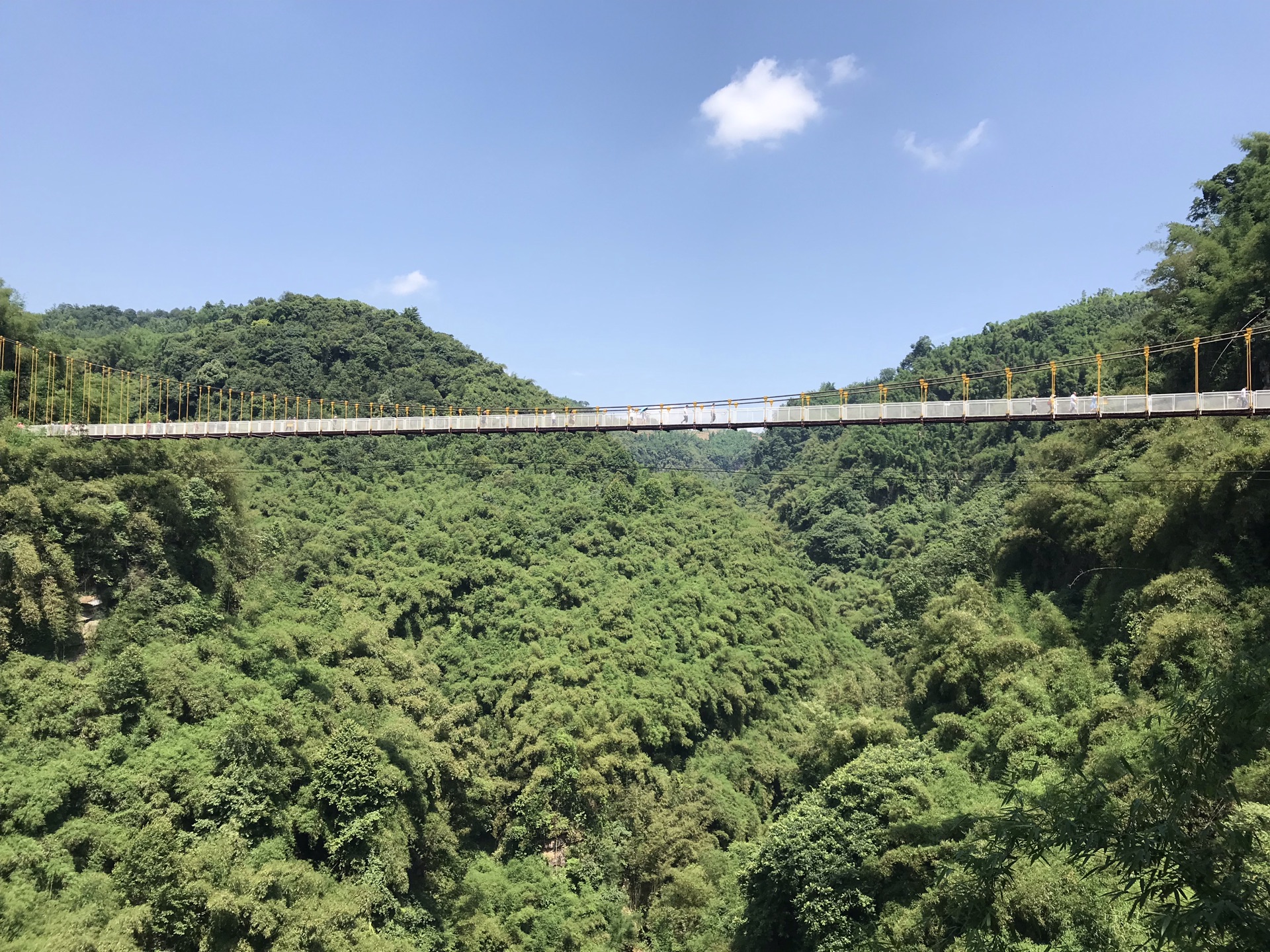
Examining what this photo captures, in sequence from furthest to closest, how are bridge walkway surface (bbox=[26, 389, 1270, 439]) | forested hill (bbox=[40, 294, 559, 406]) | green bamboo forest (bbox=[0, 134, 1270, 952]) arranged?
forested hill (bbox=[40, 294, 559, 406]), bridge walkway surface (bbox=[26, 389, 1270, 439]), green bamboo forest (bbox=[0, 134, 1270, 952])

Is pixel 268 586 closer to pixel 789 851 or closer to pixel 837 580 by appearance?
pixel 789 851

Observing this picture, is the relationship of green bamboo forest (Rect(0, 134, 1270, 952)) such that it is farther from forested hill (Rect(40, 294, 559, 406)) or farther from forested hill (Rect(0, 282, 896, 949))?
forested hill (Rect(40, 294, 559, 406))

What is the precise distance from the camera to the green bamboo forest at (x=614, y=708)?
11.1 meters

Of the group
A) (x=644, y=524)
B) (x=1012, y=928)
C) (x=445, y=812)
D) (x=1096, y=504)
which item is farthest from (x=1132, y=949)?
(x=644, y=524)

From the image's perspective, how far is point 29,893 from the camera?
11.9 metres

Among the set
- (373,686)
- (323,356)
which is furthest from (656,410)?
(323,356)

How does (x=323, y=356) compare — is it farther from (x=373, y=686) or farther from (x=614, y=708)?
(x=614, y=708)

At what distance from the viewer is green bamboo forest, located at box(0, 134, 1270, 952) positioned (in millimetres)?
11062

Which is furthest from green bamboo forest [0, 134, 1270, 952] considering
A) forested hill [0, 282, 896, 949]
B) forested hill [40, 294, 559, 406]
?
forested hill [40, 294, 559, 406]

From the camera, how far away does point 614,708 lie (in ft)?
83.1

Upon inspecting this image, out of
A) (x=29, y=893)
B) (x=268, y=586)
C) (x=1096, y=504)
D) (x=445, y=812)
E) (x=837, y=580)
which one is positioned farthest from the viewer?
(x=837, y=580)

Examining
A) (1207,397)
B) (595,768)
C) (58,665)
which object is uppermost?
(1207,397)

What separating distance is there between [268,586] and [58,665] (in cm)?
709

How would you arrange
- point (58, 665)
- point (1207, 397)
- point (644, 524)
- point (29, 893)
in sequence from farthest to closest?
1. point (644, 524)
2. point (58, 665)
3. point (1207, 397)
4. point (29, 893)
